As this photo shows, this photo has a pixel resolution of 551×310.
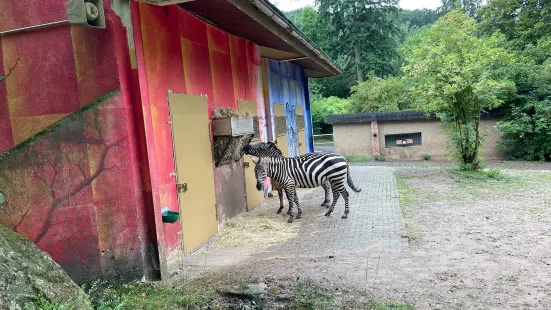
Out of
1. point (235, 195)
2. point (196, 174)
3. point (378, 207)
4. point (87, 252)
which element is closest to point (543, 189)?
point (378, 207)

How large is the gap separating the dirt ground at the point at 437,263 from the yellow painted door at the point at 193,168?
1.31 ft

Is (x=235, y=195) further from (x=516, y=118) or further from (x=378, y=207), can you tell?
(x=516, y=118)

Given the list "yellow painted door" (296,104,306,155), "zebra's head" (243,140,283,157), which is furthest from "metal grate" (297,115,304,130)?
"zebra's head" (243,140,283,157)

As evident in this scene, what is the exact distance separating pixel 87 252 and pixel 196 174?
6.73 ft

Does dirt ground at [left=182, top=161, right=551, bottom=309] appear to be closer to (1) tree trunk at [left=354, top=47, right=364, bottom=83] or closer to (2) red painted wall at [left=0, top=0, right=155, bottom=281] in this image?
(2) red painted wall at [left=0, top=0, right=155, bottom=281]

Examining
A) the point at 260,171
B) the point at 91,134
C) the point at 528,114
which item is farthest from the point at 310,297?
the point at 528,114

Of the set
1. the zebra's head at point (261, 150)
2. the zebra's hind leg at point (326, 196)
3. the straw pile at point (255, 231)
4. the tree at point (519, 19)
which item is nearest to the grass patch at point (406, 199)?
the zebra's hind leg at point (326, 196)

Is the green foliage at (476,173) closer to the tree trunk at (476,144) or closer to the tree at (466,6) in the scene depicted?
the tree trunk at (476,144)

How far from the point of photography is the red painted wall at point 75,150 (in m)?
4.15

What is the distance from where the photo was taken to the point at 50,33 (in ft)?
14.2

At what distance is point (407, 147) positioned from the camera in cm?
1864

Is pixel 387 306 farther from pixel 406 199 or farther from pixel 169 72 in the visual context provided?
pixel 406 199

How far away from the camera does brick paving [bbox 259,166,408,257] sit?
18.6 feet

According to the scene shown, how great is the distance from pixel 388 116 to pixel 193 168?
46.6ft
